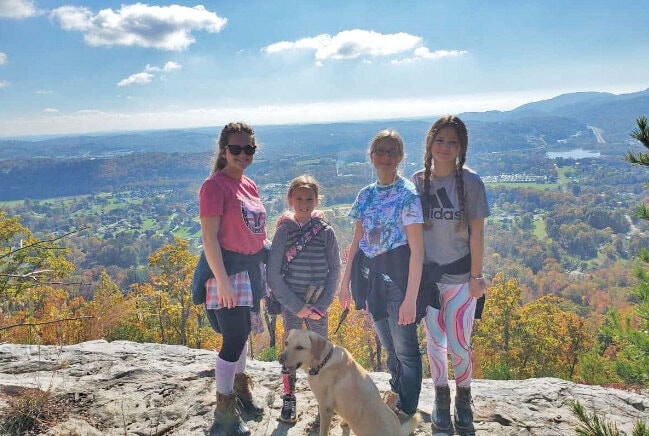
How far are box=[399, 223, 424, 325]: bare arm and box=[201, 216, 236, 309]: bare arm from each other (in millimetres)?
1473

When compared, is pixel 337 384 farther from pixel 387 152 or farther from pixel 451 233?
pixel 387 152

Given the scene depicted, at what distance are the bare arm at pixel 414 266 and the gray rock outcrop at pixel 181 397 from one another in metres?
1.38

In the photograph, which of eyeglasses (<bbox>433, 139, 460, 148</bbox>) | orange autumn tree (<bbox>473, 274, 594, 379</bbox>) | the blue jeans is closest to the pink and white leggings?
the blue jeans

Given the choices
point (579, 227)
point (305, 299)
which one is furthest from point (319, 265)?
point (579, 227)

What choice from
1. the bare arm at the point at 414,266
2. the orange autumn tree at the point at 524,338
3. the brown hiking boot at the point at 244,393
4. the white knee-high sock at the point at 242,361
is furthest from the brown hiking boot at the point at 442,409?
the orange autumn tree at the point at 524,338

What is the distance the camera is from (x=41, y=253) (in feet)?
54.7

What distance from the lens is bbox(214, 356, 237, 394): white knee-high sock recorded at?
3436 millimetres

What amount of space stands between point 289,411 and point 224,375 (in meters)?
0.80

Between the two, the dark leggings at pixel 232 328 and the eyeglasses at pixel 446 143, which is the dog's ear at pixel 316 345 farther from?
the eyeglasses at pixel 446 143

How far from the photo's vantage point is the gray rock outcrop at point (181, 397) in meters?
3.67

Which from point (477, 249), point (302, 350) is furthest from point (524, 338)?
point (302, 350)

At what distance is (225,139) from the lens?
339cm

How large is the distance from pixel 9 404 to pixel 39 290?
17373 millimetres

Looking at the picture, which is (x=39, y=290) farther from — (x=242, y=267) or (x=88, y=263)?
(x=88, y=263)
